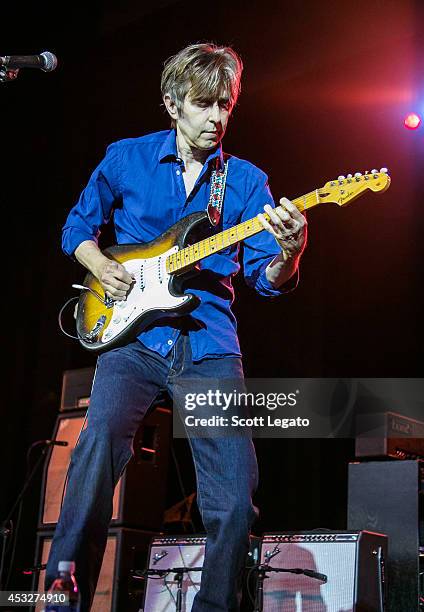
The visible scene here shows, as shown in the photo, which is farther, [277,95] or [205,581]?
[277,95]

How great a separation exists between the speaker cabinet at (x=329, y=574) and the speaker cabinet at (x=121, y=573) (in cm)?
83

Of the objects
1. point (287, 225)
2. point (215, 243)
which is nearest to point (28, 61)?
point (215, 243)

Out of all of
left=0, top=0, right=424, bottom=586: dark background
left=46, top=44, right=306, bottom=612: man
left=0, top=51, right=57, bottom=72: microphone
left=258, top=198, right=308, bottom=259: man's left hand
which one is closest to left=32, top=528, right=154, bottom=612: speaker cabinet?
left=0, top=0, right=424, bottom=586: dark background

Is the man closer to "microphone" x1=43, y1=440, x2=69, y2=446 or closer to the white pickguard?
the white pickguard

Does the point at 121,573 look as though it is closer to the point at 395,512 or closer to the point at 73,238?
the point at 395,512

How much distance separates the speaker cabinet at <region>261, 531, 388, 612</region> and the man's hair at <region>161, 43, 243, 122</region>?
221 cm

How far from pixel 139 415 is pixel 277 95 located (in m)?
4.17

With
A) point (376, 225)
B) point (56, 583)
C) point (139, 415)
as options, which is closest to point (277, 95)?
point (376, 225)

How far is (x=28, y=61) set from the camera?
9.57 feet

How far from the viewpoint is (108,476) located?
238 centimetres

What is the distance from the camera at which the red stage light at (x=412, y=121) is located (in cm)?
586

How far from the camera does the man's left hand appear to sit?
2518 millimetres

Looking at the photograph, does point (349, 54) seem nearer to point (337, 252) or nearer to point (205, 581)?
point (337, 252)

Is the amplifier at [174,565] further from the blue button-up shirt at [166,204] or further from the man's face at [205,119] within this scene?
the man's face at [205,119]
